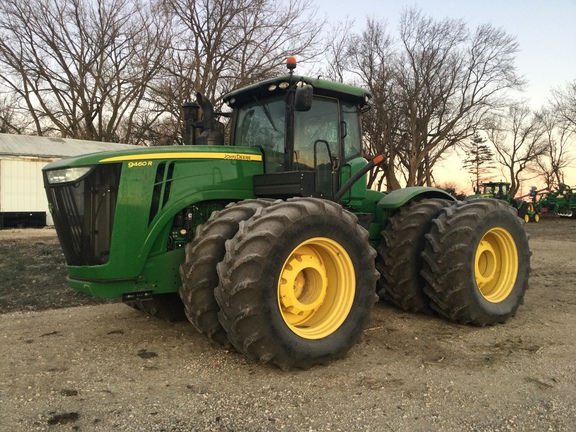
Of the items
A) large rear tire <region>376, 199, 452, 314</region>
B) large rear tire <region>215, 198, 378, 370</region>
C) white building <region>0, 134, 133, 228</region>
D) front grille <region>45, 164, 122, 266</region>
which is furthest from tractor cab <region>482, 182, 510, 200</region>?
front grille <region>45, 164, 122, 266</region>

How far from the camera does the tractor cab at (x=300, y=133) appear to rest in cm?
486

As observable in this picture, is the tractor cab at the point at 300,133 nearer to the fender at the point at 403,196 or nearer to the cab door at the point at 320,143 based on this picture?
the cab door at the point at 320,143

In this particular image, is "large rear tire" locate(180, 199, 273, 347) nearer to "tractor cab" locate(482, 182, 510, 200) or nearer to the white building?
the white building

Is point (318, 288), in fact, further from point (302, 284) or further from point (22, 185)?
point (22, 185)

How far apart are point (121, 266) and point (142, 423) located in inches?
58.0

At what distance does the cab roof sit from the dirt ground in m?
Answer: 2.49

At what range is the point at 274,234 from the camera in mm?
3777

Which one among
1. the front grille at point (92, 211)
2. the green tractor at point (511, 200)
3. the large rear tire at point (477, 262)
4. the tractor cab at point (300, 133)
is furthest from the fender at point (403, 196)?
the green tractor at point (511, 200)

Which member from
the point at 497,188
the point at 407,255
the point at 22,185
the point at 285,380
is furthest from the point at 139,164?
the point at 497,188

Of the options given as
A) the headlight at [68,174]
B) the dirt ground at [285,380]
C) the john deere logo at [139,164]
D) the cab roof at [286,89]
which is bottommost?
the dirt ground at [285,380]

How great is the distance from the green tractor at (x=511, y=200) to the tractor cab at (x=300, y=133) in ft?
69.3

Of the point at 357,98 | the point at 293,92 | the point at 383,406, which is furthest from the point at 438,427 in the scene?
the point at 357,98

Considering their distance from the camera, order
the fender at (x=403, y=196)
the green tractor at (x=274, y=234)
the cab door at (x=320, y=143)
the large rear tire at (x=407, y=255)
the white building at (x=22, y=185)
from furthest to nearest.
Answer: the white building at (x=22, y=185) → the fender at (x=403, y=196) → the large rear tire at (x=407, y=255) → the cab door at (x=320, y=143) → the green tractor at (x=274, y=234)

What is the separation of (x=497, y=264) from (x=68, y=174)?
187 inches
